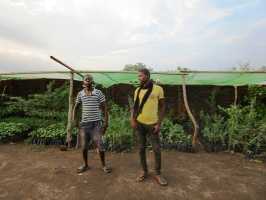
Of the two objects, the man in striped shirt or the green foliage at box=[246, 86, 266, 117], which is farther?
the green foliage at box=[246, 86, 266, 117]

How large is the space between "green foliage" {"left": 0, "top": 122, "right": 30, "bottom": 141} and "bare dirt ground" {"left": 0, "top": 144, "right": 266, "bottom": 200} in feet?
2.45

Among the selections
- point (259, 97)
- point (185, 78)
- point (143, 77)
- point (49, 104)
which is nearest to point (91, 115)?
point (143, 77)

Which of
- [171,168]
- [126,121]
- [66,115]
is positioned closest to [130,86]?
[126,121]

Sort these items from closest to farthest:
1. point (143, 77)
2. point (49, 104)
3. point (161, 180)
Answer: point (143, 77) < point (161, 180) < point (49, 104)

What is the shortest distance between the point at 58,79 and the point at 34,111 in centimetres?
124

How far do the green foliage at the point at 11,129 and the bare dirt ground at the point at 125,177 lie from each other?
2.45ft

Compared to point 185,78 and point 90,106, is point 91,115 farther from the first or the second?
point 185,78

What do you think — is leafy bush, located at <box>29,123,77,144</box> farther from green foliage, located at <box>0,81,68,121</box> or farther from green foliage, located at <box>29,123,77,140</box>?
green foliage, located at <box>0,81,68,121</box>

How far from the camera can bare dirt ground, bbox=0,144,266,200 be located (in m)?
3.50

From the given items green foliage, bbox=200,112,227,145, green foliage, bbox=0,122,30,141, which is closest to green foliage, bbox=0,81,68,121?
green foliage, bbox=0,122,30,141

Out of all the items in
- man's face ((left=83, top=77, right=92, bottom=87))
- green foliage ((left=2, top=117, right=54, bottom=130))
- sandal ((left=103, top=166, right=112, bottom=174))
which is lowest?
sandal ((left=103, top=166, right=112, bottom=174))

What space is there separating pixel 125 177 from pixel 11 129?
3.72 m

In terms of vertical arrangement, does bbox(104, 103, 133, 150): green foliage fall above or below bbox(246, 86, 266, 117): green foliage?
below

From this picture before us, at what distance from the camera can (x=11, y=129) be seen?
620 cm
